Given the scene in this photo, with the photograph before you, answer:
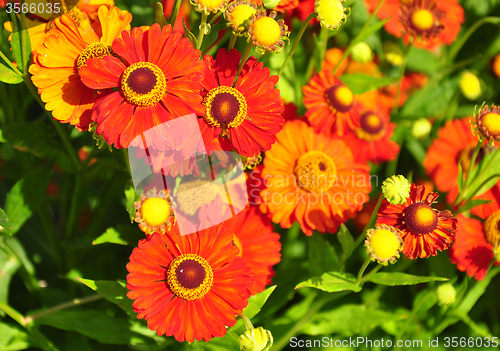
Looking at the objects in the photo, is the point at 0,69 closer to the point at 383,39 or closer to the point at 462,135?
the point at 462,135

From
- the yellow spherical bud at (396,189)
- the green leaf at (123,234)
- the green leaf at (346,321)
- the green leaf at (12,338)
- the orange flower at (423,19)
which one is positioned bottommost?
the green leaf at (12,338)

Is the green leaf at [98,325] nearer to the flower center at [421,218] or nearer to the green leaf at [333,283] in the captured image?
the green leaf at [333,283]

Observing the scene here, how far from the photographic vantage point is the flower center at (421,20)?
1342 mm

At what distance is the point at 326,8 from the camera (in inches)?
33.5

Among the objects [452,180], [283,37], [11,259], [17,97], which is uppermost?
[283,37]

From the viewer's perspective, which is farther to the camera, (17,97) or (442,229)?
(17,97)

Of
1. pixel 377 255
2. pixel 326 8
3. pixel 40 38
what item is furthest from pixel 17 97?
pixel 377 255

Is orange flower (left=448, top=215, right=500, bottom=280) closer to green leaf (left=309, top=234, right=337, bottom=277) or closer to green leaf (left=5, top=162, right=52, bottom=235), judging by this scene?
green leaf (left=309, top=234, right=337, bottom=277)

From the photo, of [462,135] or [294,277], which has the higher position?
[462,135]

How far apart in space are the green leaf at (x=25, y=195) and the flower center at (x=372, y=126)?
0.94 m

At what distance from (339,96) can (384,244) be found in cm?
47

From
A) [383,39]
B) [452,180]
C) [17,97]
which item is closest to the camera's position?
[17,97]

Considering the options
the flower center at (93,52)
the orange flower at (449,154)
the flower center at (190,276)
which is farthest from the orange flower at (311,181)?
the flower center at (93,52)

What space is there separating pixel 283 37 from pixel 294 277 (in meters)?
0.63
